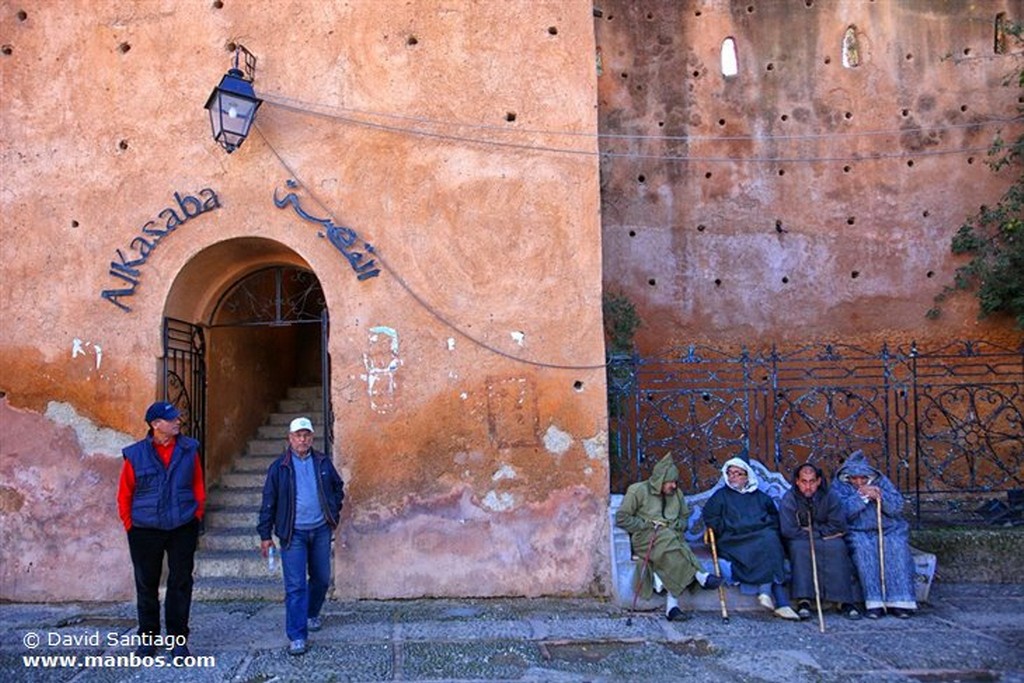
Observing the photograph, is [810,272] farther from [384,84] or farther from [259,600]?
[259,600]

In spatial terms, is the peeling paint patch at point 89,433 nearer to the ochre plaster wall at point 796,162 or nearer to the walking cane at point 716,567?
the walking cane at point 716,567

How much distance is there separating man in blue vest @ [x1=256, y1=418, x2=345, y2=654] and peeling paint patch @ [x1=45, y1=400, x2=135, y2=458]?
6.17 feet

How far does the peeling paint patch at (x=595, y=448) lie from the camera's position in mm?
6445

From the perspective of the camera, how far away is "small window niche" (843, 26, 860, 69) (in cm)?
1095

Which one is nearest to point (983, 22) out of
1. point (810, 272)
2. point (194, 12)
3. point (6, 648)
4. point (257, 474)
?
point (810, 272)

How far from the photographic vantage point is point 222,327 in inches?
308

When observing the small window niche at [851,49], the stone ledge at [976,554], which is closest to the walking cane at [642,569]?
the stone ledge at [976,554]

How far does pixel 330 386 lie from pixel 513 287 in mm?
1723

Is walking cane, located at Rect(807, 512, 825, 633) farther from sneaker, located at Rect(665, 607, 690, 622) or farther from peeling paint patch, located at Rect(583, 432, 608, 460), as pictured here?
peeling paint patch, located at Rect(583, 432, 608, 460)

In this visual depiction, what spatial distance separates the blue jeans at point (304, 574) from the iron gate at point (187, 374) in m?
2.14

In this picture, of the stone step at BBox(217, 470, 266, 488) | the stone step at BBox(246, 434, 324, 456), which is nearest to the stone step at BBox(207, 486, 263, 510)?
the stone step at BBox(217, 470, 266, 488)

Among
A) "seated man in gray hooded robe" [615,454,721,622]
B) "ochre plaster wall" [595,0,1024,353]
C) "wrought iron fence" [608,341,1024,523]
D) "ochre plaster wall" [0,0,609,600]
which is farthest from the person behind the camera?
"ochre plaster wall" [595,0,1024,353]

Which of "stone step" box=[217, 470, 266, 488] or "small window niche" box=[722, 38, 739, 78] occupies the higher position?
"small window niche" box=[722, 38, 739, 78]

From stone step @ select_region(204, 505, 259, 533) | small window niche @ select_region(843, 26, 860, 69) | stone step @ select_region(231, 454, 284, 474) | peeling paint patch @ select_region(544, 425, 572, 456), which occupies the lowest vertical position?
stone step @ select_region(204, 505, 259, 533)
